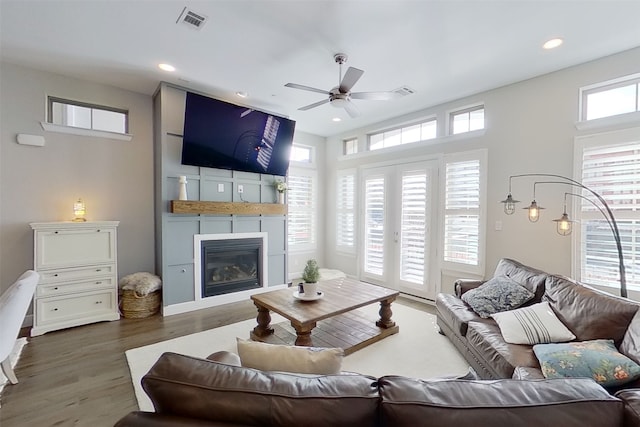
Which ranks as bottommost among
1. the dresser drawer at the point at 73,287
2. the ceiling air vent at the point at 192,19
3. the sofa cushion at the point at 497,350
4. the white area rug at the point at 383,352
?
the white area rug at the point at 383,352

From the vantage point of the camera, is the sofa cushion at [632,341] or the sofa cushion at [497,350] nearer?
the sofa cushion at [632,341]

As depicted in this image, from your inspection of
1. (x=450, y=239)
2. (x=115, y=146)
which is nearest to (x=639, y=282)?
(x=450, y=239)

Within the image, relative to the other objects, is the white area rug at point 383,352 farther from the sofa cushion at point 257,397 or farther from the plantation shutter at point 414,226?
the sofa cushion at point 257,397

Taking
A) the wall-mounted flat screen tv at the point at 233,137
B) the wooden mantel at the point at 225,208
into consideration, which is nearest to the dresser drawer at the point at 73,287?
the wooden mantel at the point at 225,208

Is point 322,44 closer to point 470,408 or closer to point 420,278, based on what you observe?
point 470,408

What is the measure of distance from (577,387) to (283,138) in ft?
14.6

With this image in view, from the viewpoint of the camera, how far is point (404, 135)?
5.00 metres

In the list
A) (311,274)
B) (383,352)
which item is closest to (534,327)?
(383,352)

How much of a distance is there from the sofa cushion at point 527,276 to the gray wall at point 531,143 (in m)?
0.60

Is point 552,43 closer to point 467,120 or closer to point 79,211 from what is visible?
point 467,120

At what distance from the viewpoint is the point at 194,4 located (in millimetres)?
2271

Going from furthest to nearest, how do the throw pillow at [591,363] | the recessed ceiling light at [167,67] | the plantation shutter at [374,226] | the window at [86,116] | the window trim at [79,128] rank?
the plantation shutter at [374,226], the window at [86,116], the window trim at [79,128], the recessed ceiling light at [167,67], the throw pillow at [591,363]

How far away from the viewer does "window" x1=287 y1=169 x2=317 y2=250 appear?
5797mm

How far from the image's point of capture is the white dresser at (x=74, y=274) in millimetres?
3178
